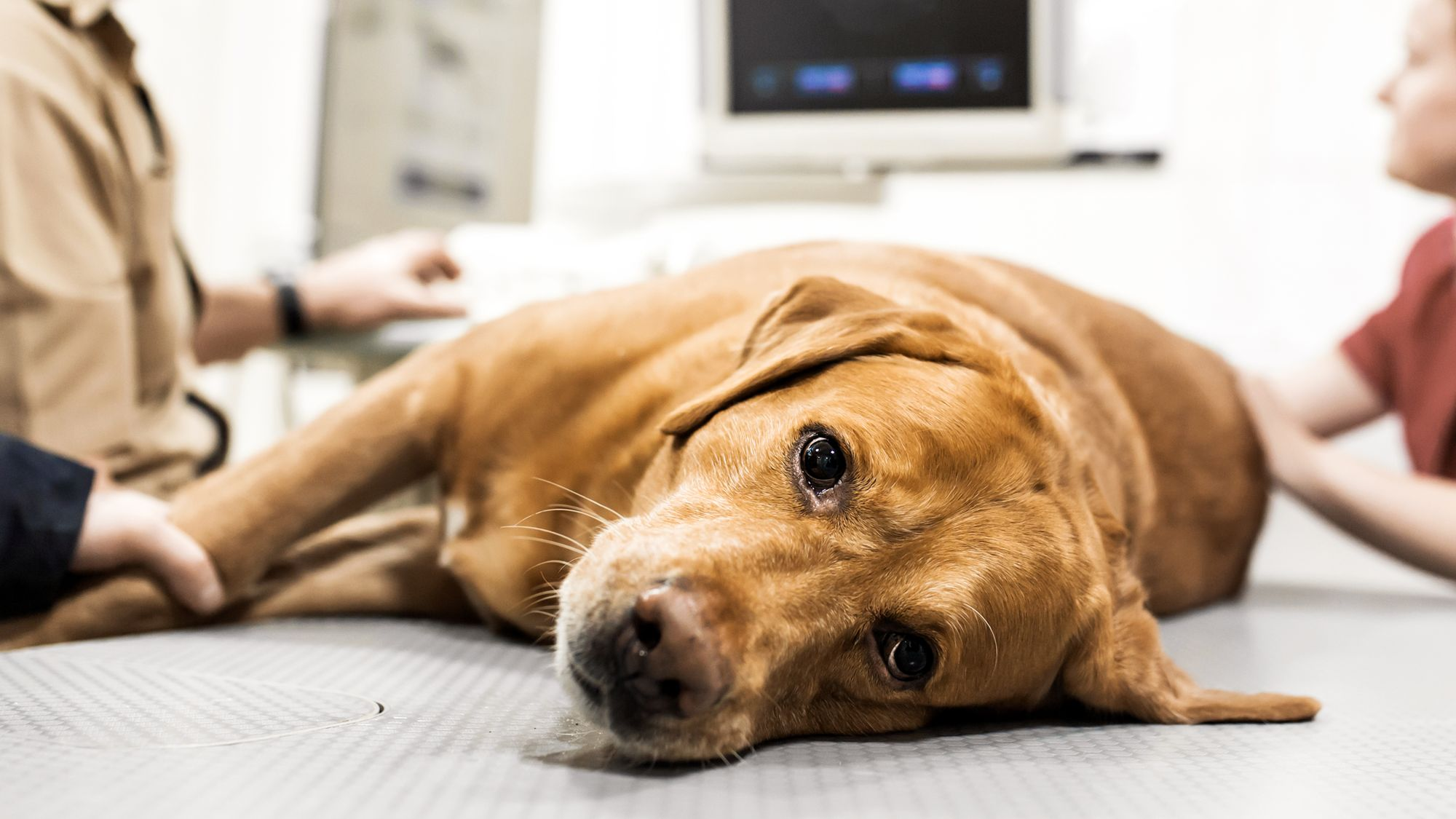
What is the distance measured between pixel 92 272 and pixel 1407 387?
9.08 feet

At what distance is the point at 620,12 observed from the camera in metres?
4.38

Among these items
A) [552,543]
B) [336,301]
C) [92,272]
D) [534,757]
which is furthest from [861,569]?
[336,301]

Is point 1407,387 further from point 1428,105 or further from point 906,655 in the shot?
point 906,655

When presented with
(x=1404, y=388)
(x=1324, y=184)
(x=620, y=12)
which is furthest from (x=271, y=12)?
(x=1404, y=388)

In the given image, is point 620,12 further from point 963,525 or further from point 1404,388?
point 963,525

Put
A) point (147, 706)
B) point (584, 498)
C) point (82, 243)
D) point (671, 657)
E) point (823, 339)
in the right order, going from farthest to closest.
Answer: point (82, 243) < point (584, 498) < point (823, 339) < point (147, 706) < point (671, 657)

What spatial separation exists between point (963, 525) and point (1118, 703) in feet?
1.09

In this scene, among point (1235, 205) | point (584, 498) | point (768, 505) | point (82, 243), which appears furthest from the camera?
point (1235, 205)

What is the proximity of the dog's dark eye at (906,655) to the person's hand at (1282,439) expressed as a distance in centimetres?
Result: 142

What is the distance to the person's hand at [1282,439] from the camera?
7.30ft

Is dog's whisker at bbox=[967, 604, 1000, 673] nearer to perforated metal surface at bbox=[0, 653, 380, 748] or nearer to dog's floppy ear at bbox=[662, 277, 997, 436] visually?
dog's floppy ear at bbox=[662, 277, 997, 436]

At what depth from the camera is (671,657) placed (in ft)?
3.25

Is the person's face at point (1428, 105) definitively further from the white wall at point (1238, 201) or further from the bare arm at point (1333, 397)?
the white wall at point (1238, 201)

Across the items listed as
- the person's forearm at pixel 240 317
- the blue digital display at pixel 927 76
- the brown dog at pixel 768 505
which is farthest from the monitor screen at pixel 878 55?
the brown dog at pixel 768 505
